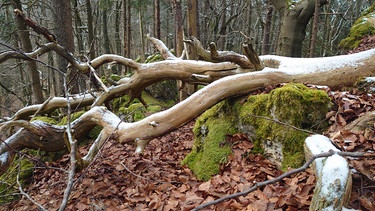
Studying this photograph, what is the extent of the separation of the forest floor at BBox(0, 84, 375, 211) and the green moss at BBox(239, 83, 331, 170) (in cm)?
18

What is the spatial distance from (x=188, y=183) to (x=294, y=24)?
A: 6089 mm

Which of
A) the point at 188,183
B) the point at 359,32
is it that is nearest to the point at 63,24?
the point at 188,183

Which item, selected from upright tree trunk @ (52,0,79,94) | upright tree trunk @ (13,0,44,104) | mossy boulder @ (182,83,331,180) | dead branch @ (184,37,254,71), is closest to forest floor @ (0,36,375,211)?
mossy boulder @ (182,83,331,180)

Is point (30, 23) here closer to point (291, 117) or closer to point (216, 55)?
point (216, 55)

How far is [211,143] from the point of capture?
401cm

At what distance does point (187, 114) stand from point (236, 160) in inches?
42.4

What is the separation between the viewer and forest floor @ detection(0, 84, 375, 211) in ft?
7.52

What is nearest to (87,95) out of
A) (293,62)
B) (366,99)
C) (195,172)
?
(195,172)

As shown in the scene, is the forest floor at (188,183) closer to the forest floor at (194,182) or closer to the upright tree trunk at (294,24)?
the forest floor at (194,182)

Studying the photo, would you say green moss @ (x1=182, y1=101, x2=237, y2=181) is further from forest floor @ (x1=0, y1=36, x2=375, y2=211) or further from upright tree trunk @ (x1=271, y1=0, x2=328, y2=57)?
upright tree trunk @ (x1=271, y1=0, x2=328, y2=57)

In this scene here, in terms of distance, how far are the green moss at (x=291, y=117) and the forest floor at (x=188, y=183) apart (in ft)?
0.60

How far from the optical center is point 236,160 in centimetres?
352

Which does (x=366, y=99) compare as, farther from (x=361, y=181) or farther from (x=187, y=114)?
(x=187, y=114)

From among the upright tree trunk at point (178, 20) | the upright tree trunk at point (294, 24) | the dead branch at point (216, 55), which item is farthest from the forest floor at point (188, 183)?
the upright tree trunk at point (294, 24)
